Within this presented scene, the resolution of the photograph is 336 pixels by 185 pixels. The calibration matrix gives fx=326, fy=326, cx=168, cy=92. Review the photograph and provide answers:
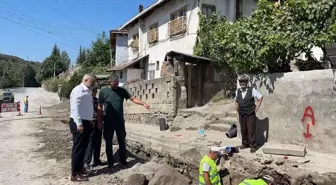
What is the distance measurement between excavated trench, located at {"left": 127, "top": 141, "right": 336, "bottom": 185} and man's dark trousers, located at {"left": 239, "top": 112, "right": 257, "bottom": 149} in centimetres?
58

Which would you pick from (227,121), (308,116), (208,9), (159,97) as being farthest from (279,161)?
(208,9)

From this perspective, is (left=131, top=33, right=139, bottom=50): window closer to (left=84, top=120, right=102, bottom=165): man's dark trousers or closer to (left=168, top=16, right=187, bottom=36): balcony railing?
(left=168, top=16, right=187, bottom=36): balcony railing

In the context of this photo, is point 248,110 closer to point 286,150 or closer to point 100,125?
point 286,150

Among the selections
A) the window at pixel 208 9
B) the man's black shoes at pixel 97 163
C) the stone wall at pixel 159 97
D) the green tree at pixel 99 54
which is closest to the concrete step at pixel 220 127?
the stone wall at pixel 159 97

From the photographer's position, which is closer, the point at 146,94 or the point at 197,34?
the point at 146,94

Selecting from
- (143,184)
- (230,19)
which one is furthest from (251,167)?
(230,19)

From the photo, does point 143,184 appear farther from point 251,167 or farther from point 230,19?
point 230,19

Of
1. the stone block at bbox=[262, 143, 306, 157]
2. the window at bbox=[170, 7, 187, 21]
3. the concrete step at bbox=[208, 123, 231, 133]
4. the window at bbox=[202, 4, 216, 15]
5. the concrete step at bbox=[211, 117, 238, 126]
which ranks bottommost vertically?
the stone block at bbox=[262, 143, 306, 157]

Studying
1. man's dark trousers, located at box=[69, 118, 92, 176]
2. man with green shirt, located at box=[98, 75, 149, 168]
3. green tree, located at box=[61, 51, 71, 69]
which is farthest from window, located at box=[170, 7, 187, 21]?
green tree, located at box=[61, 51, 71, 69]

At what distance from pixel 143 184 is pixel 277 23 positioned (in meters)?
4.80

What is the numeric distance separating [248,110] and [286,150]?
1.20m

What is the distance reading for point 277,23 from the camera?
7652 mm

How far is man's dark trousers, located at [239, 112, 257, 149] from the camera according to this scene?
23.5 ft

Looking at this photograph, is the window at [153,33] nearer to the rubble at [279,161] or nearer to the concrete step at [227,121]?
the concrete step at [227,121]
